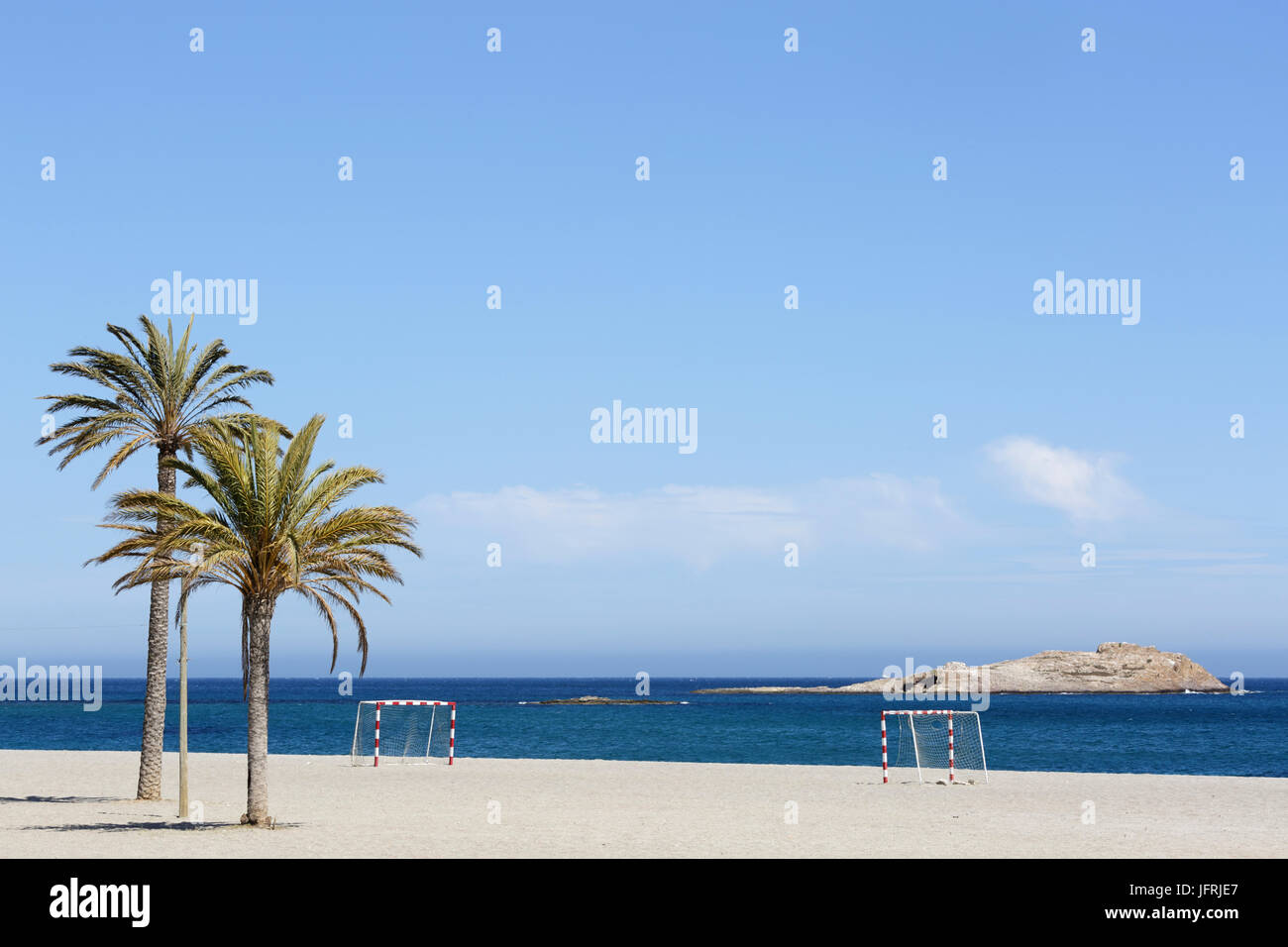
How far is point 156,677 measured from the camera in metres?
30.8

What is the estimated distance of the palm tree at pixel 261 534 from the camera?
953 inches

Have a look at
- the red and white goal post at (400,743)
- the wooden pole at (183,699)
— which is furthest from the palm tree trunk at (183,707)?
the red and white goal post at (400,743)

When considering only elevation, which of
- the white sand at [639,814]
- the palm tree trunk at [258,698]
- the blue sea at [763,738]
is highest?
the palm tree trunk at [258,698]

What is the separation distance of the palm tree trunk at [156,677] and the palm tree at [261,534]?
16.3 ft

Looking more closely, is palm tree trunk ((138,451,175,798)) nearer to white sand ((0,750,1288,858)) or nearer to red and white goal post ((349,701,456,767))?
white sand ((0,750,1288,858))

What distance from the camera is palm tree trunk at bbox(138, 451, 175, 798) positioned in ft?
99.1

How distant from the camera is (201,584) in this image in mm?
24859

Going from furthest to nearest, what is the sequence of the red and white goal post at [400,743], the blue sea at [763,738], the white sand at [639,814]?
the blue sea at [763,738] < the red and white goal post at [400,743] < the white sand at [639,814]

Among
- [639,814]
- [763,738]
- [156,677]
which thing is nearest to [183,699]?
[156,677]

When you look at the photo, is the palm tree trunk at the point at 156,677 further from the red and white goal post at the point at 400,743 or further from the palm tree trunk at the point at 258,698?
the red and white goal post at the point at 400,743

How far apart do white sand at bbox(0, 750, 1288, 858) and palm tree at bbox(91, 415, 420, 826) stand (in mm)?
3143

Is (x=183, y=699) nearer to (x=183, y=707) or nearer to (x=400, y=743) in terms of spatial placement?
(x=183, y=707)
